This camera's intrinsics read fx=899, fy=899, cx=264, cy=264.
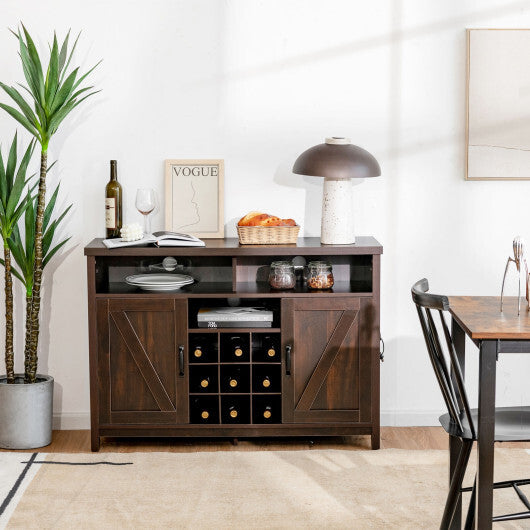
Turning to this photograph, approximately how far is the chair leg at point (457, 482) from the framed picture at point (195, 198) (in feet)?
6.35

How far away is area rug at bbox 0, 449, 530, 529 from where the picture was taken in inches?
139

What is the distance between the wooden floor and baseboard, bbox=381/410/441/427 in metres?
0.16

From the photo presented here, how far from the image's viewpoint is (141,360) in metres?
4.32

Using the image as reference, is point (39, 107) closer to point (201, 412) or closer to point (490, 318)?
point (201, 412)

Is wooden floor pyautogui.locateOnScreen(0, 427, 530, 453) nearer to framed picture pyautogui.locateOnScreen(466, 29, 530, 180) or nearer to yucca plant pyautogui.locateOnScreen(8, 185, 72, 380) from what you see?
yucca plant pyautogui.locateOnScreen(8, 185, 72, 380)

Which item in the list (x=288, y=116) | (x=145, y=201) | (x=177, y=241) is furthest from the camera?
(x=288, y=116)

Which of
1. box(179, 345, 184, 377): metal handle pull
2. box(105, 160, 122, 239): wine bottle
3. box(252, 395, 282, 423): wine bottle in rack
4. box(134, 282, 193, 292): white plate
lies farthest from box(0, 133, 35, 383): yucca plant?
box(252, 395, 282, 423): wine bottle in rack

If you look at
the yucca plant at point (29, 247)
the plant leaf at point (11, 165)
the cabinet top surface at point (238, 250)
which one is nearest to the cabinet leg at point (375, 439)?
the cabinet top surface at point (238, 250)

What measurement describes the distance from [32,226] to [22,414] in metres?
0.92

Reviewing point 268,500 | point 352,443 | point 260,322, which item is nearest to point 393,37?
point 260,322

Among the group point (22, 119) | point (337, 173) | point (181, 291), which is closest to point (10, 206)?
point (22, 119)

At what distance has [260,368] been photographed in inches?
174

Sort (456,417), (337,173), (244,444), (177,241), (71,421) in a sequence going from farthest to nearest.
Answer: (71,421) → (244,444) → (177,241) → (337,173) → (456,417)

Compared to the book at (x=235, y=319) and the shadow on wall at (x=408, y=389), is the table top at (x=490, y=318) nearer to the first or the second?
the book at (x=235, y=319)
